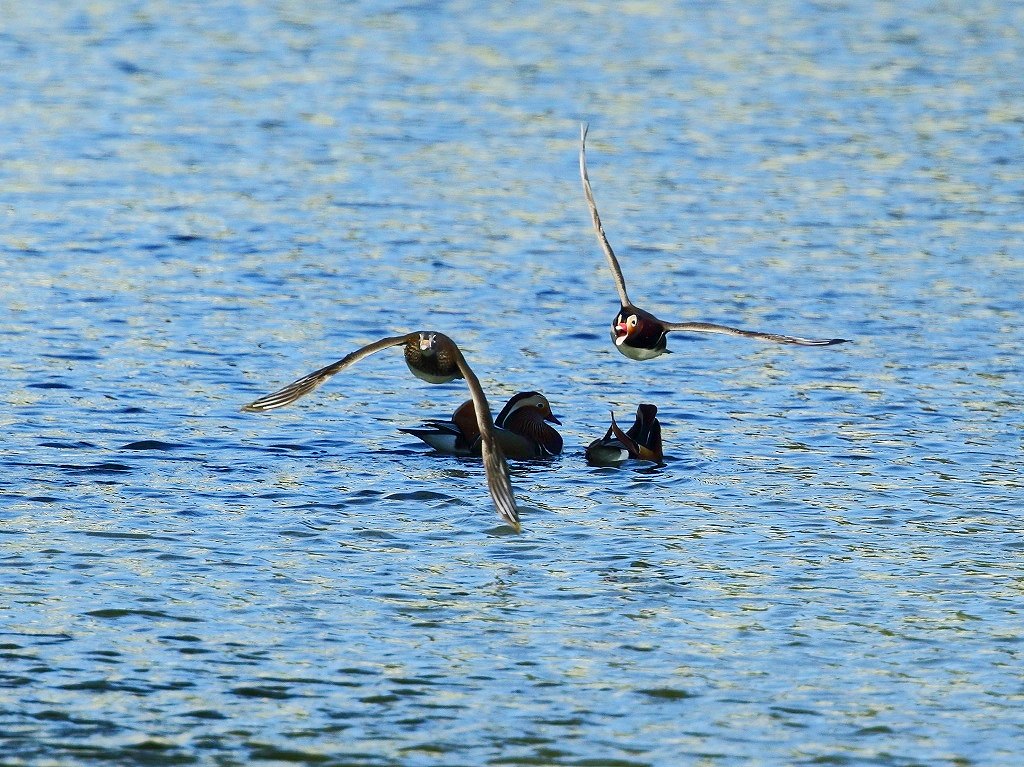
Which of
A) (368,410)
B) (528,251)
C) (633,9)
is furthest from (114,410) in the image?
(633,9)

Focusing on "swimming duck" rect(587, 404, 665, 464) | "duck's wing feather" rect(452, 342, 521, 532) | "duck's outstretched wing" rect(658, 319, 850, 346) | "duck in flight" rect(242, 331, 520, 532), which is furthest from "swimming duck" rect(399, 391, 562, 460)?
"duck's wing feather" rect(452, 342, 521, 532)

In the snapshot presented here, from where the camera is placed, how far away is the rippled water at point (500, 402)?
11.3 m

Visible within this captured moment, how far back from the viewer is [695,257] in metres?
24.4

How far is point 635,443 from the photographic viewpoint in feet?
54.1

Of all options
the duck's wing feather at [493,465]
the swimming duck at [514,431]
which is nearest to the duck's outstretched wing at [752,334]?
the duck's wing feather at [493,465]

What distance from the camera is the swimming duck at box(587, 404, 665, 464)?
54.2ft

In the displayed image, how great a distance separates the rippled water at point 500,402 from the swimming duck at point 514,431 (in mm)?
178

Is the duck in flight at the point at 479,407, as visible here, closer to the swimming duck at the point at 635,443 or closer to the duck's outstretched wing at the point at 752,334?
the duck's outstretched wing at the point at 752,334

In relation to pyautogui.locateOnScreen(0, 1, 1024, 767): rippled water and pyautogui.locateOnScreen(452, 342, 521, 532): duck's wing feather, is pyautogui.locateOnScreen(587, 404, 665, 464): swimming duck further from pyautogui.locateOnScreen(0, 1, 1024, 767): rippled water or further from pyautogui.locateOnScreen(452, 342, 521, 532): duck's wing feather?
pyautogui.locateOnScreen(452, 342, 521, 532): duck's wing feather

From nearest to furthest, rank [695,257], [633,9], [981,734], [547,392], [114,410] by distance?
[981,734]
[114,410]
[547,392]
[695,257]
[633,9]

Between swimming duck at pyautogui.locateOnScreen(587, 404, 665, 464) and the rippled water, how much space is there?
0.86 ft

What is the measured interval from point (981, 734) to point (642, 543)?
3919 millimetres

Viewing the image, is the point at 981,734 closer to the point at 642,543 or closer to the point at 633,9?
the point at 642,543

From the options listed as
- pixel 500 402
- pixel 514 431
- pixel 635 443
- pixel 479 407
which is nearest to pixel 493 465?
pixel 479 407
